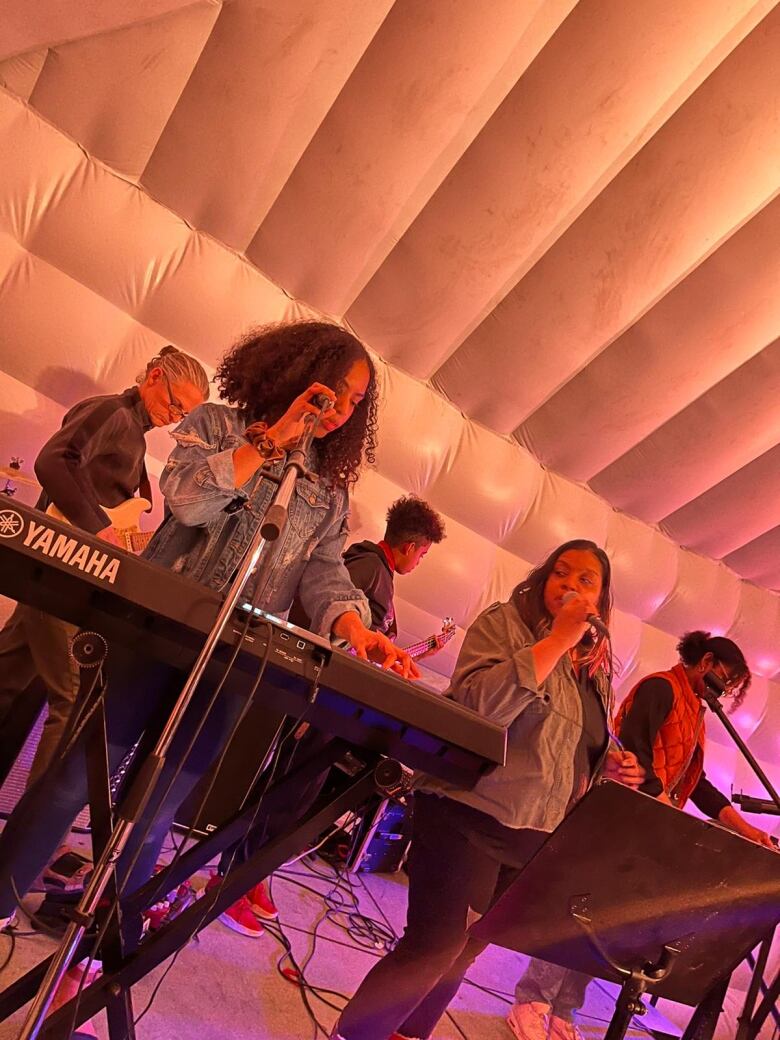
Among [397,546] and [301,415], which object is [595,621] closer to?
[301,415]

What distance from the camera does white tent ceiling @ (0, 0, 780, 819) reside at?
2537mm

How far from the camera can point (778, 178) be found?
2.71 meters

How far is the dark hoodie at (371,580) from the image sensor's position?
2.48m

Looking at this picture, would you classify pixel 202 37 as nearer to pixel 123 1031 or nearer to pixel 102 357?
pixel 102 357

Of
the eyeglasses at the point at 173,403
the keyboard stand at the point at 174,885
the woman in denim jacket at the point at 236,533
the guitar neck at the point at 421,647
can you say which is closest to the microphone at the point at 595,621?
the woman in denim jacket at the point at 236,533

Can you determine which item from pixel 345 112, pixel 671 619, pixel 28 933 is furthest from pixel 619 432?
pixel 28 933

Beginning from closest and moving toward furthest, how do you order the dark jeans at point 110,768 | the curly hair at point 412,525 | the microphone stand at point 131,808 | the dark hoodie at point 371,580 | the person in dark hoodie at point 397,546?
the microphone stand at point 131,808 < the dark jeans at point 110,768 < the dark hoodie at point 371,580 < the person in dark hoodie at point 397,546 < the curly hair at point 412,525

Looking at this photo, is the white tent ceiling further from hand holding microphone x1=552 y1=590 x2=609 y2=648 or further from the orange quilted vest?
hand holding microphone x1=552 y1=590 x2=609 y2=648

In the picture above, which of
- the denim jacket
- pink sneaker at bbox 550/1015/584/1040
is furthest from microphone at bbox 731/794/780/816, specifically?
the denim jacket

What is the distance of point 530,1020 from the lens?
84.1 inches

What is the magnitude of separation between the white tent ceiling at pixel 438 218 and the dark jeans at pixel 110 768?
6.27ft

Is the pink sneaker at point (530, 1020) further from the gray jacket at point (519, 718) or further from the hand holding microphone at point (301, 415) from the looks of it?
the hand holding microphone at point (301, 415)

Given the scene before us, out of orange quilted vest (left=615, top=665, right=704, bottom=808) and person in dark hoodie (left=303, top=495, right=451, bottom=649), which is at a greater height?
person in dark hoodie (left=303, top=495, right=451, bottom=649)

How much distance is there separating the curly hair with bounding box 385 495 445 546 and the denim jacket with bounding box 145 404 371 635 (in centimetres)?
127
